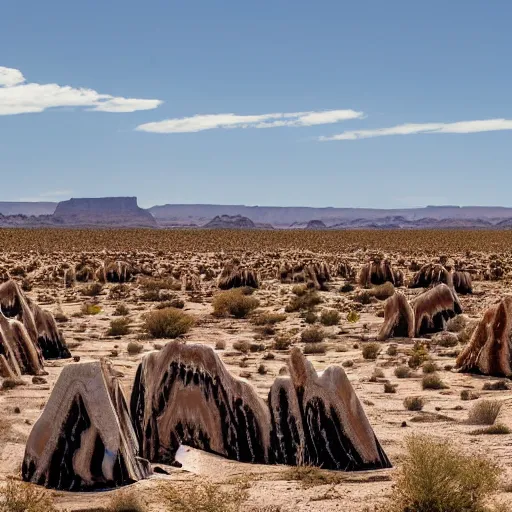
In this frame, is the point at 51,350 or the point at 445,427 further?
the point at 51,350

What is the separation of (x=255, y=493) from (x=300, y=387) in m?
1.36

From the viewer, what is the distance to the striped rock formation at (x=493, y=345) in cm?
1378

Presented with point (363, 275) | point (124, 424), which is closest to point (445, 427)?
point (124, 424)

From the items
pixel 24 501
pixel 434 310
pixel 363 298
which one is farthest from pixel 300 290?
pixel 24 501

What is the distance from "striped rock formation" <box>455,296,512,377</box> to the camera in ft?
45.2

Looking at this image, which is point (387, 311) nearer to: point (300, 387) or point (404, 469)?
point (300, 387)

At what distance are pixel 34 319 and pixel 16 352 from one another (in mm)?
2189

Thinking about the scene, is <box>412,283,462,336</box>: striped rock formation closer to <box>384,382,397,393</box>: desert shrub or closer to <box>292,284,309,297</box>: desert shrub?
<box>384,382,397,393</box>: desert shrub

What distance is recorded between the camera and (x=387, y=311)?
753 inches

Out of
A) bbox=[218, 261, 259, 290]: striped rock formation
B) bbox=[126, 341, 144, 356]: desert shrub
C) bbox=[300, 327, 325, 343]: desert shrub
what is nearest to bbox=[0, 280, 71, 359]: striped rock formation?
bbox=[126, 341, 144, 356]: desert shrub

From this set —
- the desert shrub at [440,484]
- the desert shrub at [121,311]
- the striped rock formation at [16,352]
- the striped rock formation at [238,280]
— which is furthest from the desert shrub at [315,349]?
the striped rock formation at [238,280]

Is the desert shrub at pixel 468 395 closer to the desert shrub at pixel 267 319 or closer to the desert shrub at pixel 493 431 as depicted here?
the desert shrub at pixel 493 431

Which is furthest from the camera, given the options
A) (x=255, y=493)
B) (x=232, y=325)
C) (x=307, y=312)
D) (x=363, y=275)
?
(x=363, y=275)

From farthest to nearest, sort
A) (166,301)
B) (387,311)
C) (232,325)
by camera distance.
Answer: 1. (166,301)
2. (232,325)
3. (387,311)
